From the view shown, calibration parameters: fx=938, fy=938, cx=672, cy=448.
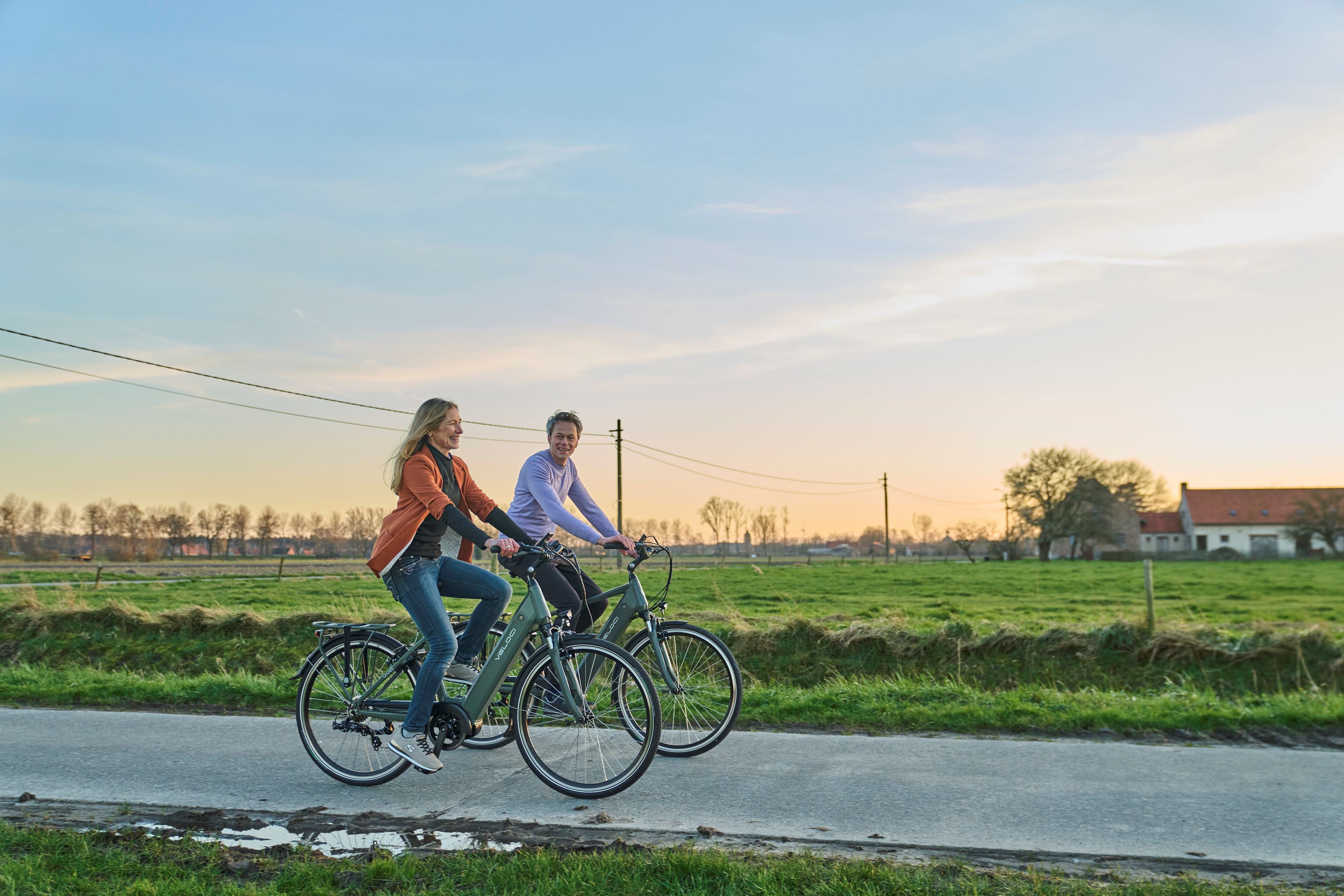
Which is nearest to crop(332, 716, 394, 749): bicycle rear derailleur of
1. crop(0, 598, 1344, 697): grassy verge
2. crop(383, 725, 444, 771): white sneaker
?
crop(383, 725, 444, 771): white sneaker

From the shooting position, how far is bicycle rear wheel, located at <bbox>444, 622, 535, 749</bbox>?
17.3ft

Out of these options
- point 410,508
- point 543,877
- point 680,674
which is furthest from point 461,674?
point 543,877

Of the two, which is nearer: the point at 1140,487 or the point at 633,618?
the point at 633,618

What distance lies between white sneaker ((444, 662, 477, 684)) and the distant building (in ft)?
315

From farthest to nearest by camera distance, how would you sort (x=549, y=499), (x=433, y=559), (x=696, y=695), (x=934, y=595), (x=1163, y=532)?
(x=1163, y=532)
(x=934, y=595)
(x=549, y=499)
(x=696, y=695)
(x=433, y=559)

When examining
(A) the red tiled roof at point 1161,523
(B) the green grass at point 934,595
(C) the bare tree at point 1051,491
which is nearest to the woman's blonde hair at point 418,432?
(B) the green grass at point 934,595

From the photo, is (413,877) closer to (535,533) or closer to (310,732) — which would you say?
(310,732)

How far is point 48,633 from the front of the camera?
14.9 metres

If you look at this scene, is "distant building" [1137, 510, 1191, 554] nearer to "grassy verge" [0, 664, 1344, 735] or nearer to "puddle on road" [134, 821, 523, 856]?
Answer: "grassy verge" [0, 664, 1344, 735]

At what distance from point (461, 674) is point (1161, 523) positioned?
10259 centimetres

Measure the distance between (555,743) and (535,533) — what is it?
1.81 m

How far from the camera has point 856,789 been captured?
4832 mm

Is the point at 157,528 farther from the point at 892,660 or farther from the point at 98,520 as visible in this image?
the point at 892,660

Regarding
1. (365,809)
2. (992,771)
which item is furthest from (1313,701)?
(365,809)
